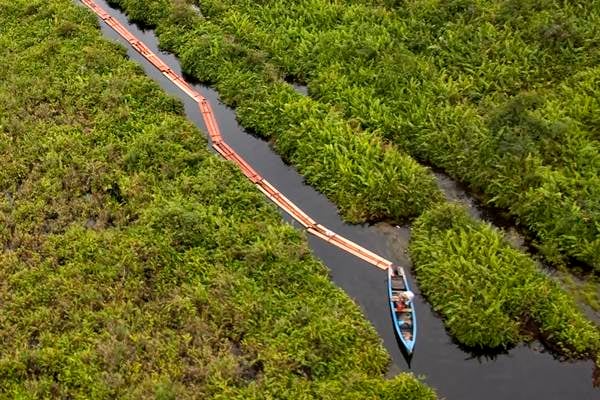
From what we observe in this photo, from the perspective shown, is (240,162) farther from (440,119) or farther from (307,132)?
(440,119)

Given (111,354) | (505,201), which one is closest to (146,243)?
(111,354)

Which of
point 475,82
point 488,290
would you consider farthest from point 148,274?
point 475,82

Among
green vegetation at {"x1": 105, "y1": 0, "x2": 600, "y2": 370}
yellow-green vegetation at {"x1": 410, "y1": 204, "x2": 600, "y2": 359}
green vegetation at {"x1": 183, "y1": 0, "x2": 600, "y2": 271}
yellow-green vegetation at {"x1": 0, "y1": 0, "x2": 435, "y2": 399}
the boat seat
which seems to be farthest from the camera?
green vegetation at {"x1": 183, "y1": 0, "x2": 600, "y2": 271}

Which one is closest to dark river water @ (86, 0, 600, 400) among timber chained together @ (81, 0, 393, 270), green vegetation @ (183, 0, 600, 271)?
timber chained together @ (81, 0, 393, 270)

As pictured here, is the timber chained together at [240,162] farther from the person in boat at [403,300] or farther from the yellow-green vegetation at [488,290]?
the yellow-green vegetation at [488,290]

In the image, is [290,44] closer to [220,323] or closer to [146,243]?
[146,243]

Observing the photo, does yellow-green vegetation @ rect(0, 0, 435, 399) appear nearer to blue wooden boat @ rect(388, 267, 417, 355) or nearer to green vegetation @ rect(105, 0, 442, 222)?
blue wooden boat @ rect(388, 267, 417, 355)

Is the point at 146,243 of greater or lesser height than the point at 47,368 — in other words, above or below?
above
